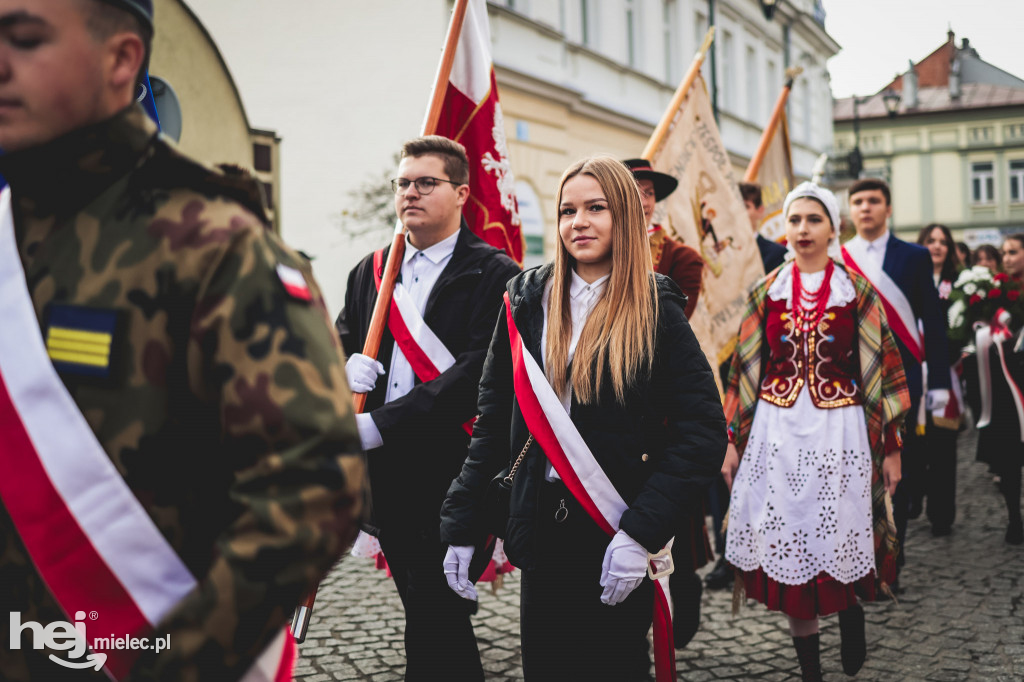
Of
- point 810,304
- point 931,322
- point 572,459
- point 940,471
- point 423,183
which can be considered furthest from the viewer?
point 940,471

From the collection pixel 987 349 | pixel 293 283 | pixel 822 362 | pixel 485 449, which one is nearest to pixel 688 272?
pixel 822 362

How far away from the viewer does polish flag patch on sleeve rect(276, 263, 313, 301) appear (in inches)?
48.3

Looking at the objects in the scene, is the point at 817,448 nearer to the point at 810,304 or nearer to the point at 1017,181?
the point at 810,304

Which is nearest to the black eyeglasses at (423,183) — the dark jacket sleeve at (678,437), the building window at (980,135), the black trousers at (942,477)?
the dark jacket sleeve at (678,437)

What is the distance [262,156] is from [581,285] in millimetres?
8248

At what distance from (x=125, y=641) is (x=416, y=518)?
7.22ft

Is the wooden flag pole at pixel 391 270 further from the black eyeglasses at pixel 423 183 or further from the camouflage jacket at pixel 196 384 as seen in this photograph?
the camouflage jacket at pixel 196 384

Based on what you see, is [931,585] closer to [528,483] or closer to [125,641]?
[528,483]

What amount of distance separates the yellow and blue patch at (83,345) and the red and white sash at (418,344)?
7.35 ft

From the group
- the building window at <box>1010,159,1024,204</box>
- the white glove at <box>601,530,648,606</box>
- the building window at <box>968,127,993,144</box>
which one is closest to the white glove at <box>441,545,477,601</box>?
the white glove at <box>601,530,648,606</box>

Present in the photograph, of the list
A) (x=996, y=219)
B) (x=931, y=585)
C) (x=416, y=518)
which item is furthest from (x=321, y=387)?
(x=996, y=219)

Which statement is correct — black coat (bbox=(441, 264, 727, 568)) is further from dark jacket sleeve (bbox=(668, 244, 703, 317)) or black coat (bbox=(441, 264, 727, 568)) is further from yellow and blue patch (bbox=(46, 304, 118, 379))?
dark jacket sleeve (bbox=(668, 244, 703, 317))

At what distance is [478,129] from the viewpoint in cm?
453

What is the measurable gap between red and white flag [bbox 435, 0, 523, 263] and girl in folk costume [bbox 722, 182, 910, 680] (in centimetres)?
137
